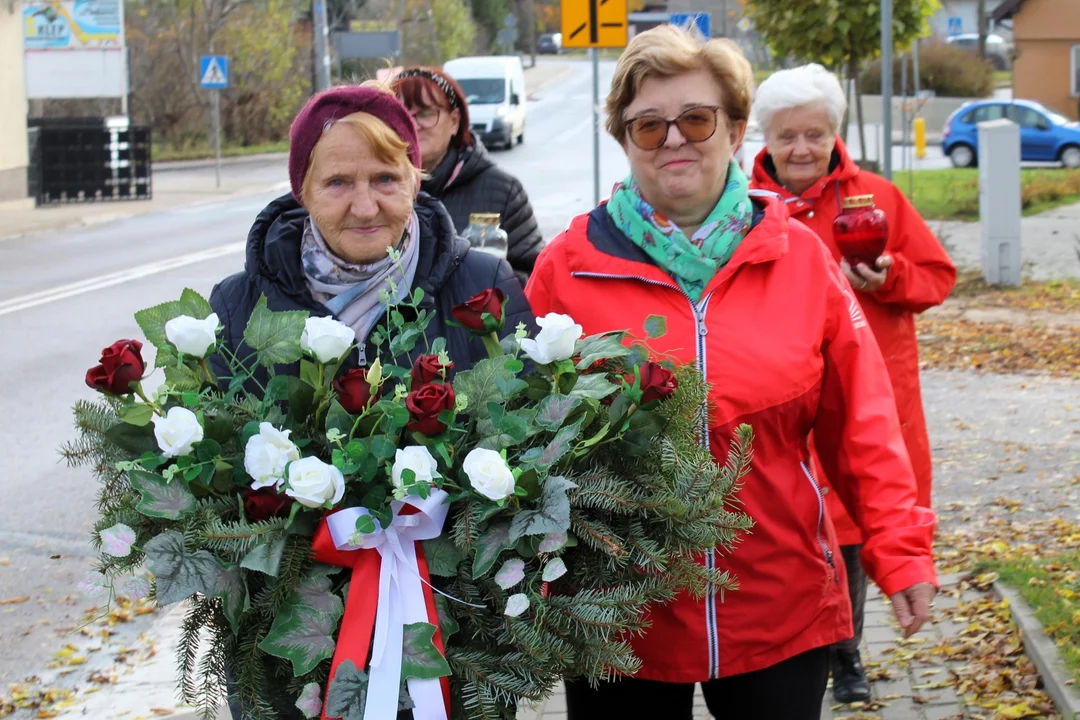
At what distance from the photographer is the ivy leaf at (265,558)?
7.00 feet

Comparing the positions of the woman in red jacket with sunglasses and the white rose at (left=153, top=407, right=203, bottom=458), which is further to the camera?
the woman in red jacket with sunglasses

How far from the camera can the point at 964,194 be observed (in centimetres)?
2484

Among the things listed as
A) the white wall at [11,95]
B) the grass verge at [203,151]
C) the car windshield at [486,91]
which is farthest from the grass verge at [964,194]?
the grass verge at [203,151]

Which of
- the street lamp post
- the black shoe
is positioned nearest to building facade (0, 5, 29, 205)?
the street lamp post

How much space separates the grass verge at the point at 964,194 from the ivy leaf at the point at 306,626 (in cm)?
1930

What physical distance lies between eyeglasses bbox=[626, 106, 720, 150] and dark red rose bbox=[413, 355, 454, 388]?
84 centimetres

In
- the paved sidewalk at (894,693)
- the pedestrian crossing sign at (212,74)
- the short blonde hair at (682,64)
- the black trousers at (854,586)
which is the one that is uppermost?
the pedestrian crossing sign at (212,74)

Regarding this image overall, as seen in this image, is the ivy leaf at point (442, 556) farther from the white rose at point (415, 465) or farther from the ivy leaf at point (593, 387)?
the ivy leaf at point (593, 387)

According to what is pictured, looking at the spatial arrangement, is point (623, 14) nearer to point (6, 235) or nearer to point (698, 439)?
point (698, 439)

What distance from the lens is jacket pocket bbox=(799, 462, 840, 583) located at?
287 cm

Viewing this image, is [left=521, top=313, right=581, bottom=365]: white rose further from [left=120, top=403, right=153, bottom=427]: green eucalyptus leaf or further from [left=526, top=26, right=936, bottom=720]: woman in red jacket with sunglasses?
[left=120, top=403, right=153, bottom=427]: green eucalyptus leaf

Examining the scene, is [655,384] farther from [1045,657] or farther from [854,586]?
[1045,657]

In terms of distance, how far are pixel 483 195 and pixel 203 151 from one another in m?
42.4

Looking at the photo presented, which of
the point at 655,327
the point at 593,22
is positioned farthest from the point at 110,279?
the point at 655,327
